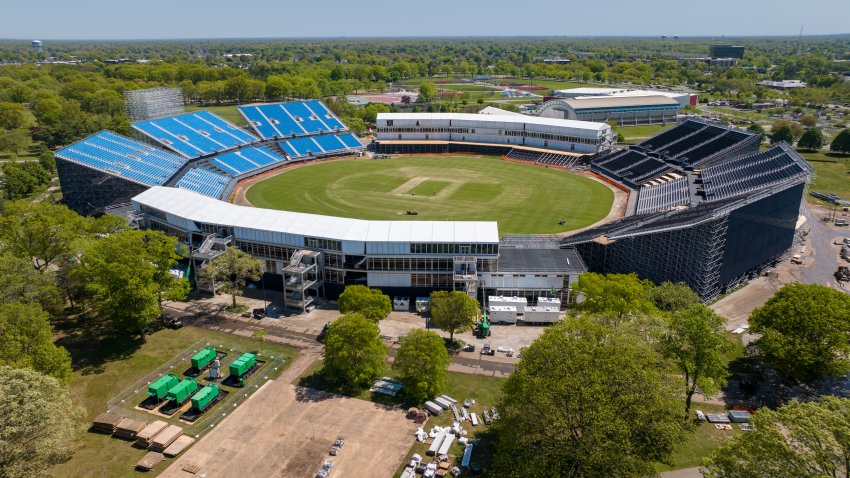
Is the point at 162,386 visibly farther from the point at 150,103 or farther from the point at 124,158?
the point at 150,103

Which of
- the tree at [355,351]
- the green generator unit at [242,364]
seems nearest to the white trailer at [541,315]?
the tree at [355,351]

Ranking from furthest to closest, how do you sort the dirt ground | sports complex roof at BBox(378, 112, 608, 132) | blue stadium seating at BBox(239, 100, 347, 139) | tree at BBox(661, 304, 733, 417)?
1. blue stadium seating at BBox(239, 100, 347, 139)
2. sports complex roof at BBox(378, 112, 608, 132)
3. tree at BBox(661, 304, 733, 417)
4. the dirt ground

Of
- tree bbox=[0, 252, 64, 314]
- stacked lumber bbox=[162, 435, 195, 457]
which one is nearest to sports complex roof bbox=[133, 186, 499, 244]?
tree bbox=[0, 252, 64, 314]

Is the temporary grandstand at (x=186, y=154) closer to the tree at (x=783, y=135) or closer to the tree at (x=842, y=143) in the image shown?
the tree at (x=783, y=135)

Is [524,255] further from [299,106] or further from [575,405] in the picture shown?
[299,106]

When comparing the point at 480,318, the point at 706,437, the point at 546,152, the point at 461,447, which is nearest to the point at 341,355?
the point at 461,447

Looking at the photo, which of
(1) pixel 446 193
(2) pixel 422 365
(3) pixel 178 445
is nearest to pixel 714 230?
(2) pixel 422 365

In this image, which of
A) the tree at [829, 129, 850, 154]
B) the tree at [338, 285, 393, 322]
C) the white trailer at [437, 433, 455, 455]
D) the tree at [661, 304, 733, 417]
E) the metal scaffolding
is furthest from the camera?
the tree at [829, 129, 850, 154]

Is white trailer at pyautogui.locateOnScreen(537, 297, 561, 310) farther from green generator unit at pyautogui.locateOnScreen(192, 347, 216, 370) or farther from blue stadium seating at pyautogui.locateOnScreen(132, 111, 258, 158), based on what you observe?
blue stadium seating at pyautogui.locateOnScreen(132, 111, 258, 158)
